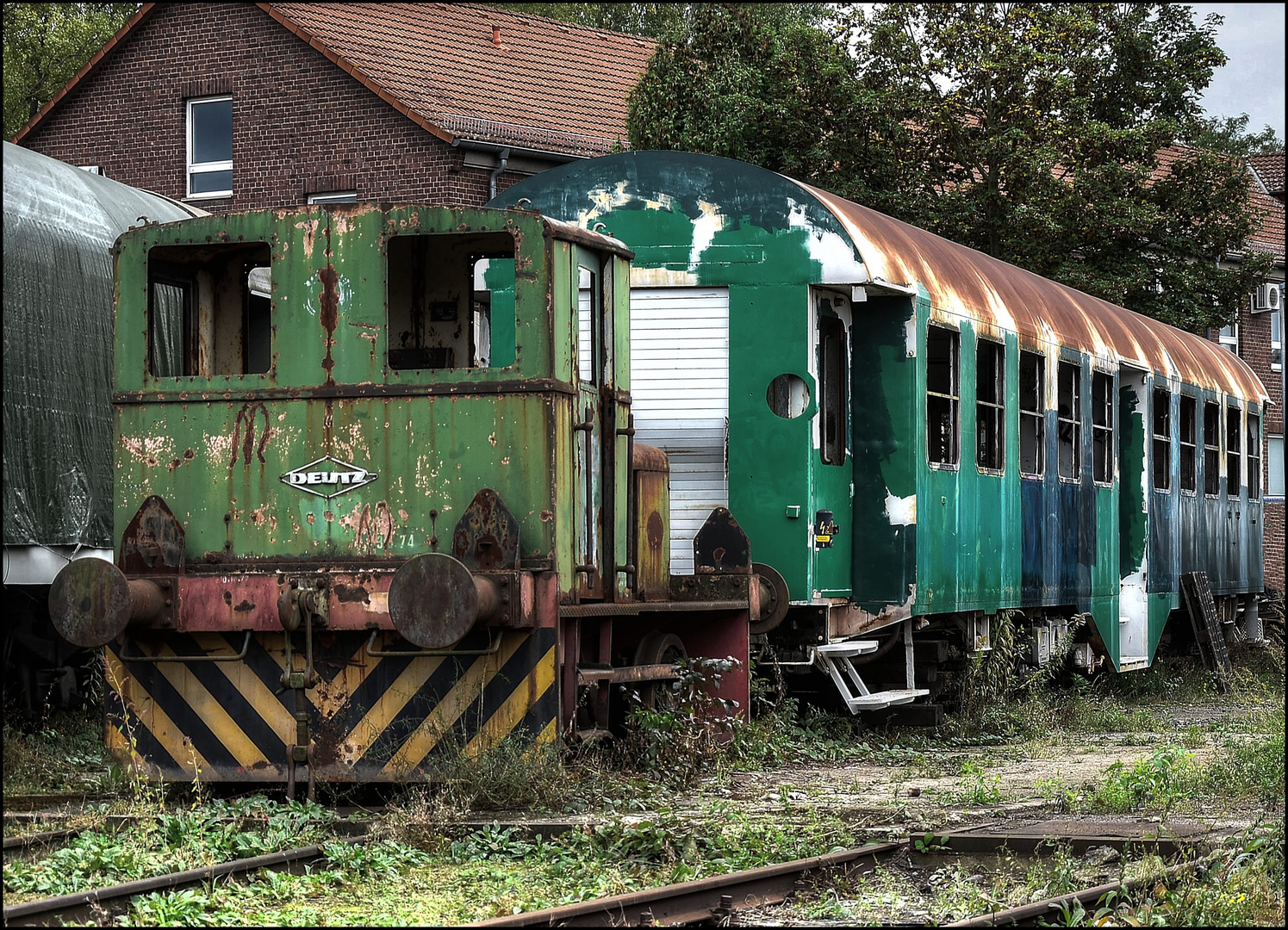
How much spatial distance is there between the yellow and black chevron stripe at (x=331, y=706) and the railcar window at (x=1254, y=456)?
15148mm

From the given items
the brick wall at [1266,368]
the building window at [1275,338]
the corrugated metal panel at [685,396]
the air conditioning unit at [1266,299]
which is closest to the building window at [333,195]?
the corrugated metal panel at [685,396]

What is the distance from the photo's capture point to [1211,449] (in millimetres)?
19516

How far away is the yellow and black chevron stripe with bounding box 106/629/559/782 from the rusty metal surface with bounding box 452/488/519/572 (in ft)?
1.15

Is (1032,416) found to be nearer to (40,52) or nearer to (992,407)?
(992,407)

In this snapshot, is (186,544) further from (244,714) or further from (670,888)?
(670,888)

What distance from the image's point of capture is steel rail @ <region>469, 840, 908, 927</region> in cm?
582

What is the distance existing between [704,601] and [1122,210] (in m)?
14.0

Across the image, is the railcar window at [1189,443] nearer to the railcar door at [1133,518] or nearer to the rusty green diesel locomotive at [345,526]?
the railcar door at [1133,518]

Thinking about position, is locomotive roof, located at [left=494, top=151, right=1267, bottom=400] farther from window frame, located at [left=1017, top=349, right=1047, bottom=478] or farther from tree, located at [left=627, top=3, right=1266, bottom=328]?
tree, located at [left=627, top=3, right=1266, bottom=328]

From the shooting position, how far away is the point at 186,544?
860 cm

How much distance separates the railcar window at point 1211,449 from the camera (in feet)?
63.6

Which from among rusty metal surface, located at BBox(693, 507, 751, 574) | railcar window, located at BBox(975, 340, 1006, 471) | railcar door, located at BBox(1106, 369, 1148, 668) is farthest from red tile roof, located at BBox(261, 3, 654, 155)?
rusty metal surface, located at BBox(693, 507, 751, 574)

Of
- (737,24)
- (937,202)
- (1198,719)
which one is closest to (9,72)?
(737,24)

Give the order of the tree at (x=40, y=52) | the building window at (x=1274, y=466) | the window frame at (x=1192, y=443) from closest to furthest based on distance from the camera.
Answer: the window frame at (x=1192, y=443) < the building window at (x=1274, y=466) < the tree at (x=40, y=52)
